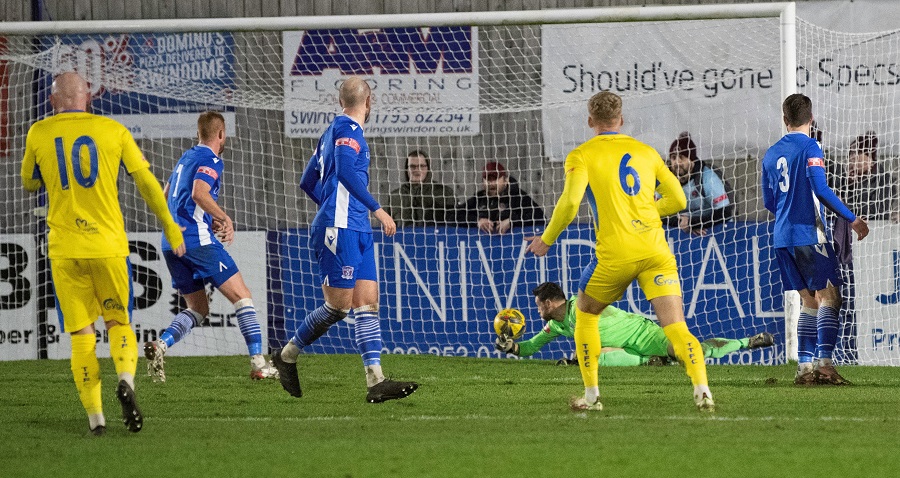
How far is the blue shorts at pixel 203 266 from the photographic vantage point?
8.48 metres

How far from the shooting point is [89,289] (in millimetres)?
5840

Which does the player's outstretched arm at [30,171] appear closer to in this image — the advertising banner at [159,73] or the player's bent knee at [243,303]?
the player's bent knee at [243,303]

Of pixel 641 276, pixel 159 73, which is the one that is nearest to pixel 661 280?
pixel 641 276

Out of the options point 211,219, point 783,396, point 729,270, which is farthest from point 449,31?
point 783,396

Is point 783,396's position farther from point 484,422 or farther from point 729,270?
point 729,270

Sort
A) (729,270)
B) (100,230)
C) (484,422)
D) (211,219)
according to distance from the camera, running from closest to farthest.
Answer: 1. (100,230)
2. (484,422)
3. (211,219)
4. (729,270)

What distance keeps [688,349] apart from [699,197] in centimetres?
495

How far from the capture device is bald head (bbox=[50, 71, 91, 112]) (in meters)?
5.91

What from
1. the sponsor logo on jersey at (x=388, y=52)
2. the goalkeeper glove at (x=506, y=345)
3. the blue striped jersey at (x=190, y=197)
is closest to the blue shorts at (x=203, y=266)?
Answer: the blue striped jersey at (x=190, y=197)

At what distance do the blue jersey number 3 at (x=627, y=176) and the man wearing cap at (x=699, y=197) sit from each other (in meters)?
4.38

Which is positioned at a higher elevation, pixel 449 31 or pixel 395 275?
pixel 449 31

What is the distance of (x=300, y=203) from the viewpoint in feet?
43.9

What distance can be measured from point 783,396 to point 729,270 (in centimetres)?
326

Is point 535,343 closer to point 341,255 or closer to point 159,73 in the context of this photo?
point 341,255
